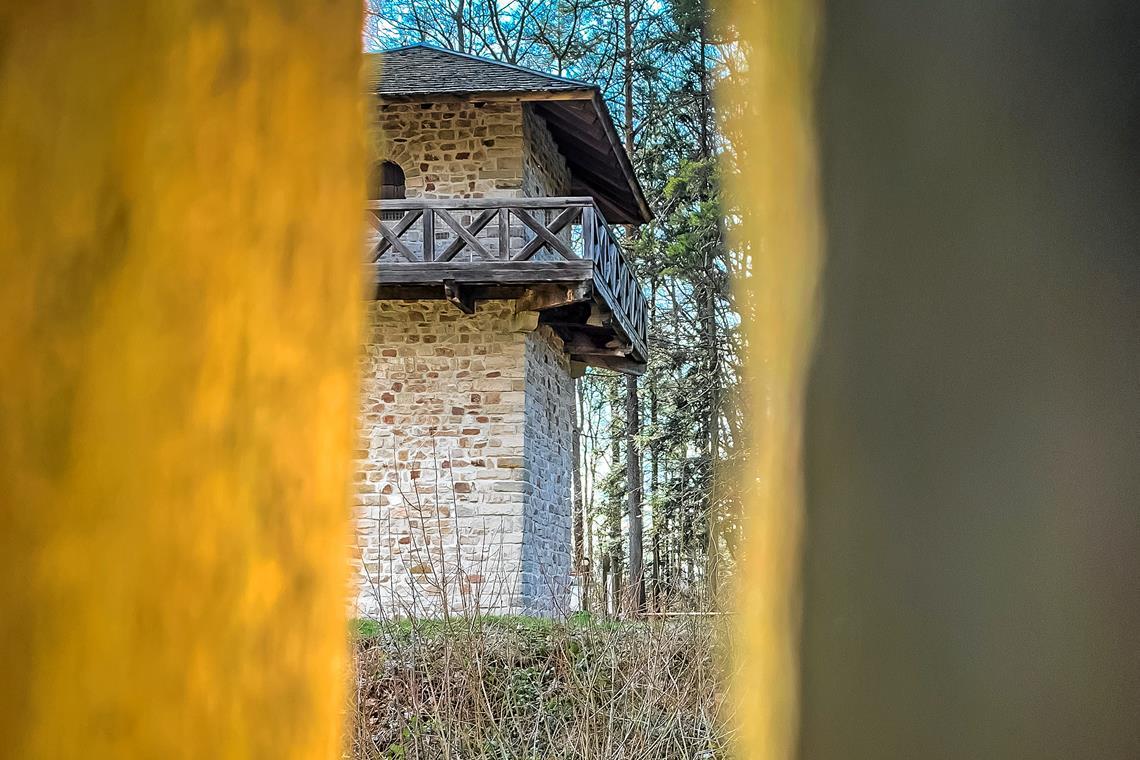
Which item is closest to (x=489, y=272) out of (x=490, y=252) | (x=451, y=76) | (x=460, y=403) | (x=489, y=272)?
(x=489, y=272)

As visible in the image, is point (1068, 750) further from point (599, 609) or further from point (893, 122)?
point (599, 609)

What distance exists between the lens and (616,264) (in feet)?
37.4

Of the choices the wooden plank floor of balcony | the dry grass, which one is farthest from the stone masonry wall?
the dry grass

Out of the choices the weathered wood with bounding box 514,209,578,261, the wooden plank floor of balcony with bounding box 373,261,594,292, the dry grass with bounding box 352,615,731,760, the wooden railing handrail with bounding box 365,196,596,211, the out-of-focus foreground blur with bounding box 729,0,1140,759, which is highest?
the wooden railing handrail with bounding box 365,196,596,211

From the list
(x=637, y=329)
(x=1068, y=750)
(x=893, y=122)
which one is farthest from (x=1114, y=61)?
(x=637, y=329)

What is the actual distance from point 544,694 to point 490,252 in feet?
16.4

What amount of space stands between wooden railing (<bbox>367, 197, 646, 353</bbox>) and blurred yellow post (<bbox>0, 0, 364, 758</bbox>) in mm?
8237

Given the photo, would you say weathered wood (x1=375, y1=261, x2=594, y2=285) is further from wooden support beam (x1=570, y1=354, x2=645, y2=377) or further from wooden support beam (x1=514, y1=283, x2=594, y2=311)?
wooden support beam (x1=570, y1=354, x2=645, y2=377)

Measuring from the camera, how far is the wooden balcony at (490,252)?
990 centimetres

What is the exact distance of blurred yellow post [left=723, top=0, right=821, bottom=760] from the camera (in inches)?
40.2

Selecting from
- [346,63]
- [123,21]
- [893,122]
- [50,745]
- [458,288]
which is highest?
[458,288]

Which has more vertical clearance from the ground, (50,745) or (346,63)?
(346,63)

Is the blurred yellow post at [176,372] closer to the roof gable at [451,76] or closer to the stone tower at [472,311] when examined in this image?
the stone tower at [472,311]

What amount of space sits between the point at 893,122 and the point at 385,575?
31.2ft
